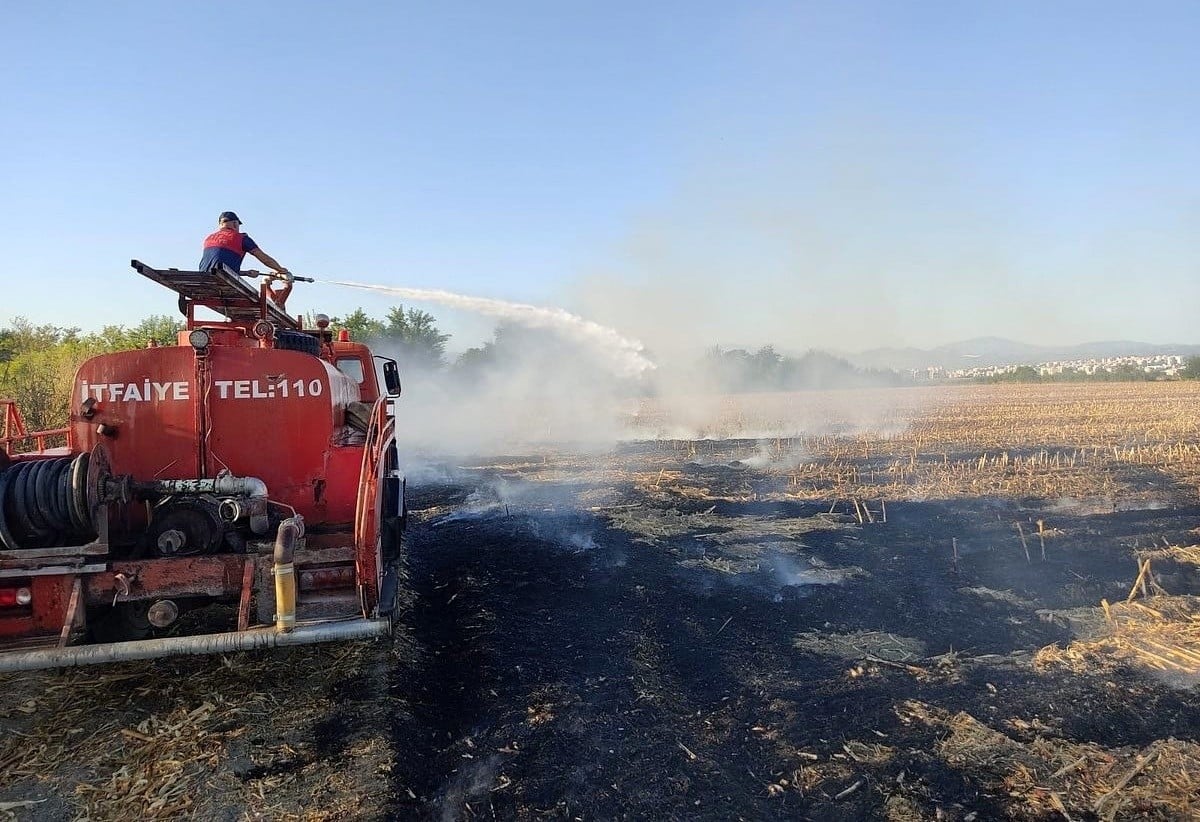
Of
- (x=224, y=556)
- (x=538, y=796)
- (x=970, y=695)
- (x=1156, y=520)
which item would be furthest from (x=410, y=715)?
(x=1156, y=520)

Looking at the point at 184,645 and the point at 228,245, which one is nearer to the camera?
the point at 184,645

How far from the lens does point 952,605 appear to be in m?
7.25

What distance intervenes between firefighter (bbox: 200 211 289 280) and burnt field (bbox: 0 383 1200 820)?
13.6ft

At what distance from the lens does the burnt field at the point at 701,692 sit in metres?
3.98

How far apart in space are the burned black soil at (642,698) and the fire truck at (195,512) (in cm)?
67

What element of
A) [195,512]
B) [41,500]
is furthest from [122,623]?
[41,500]

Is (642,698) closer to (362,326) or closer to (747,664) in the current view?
(747,664)

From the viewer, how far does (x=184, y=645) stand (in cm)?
433

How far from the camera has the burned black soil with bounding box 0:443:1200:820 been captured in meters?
3.98

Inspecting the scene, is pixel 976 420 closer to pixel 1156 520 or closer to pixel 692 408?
pixel 692 408

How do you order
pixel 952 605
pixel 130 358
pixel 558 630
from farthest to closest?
pixel 952 605 < pixel 558 630 < pixel 130 358

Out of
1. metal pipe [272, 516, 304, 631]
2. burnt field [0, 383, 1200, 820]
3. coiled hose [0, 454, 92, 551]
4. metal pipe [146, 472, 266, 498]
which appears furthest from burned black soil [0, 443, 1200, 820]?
metal pipe [146, 472, 266, 498]

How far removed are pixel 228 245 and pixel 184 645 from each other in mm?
4826

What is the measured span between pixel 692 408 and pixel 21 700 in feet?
108
